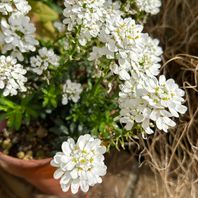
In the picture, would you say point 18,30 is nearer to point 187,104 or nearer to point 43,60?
point 43,60

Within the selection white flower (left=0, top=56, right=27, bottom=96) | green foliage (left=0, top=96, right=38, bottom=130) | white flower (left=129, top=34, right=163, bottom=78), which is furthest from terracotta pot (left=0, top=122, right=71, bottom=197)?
white flower (left=129, top=34, right=163, bottom=78)

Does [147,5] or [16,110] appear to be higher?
[147,5]

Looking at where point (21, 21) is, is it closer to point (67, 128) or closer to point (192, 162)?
point (67, 128)

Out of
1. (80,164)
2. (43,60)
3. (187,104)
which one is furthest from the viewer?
(187,104)

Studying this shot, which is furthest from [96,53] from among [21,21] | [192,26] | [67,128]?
[192,26]

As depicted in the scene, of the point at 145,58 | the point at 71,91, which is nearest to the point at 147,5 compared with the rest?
the point at 145,58

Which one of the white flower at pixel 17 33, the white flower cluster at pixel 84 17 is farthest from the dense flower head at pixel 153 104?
the white flower at pixel 17 33

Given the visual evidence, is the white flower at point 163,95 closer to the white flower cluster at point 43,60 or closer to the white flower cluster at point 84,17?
the white flower cluster at point 84,17
